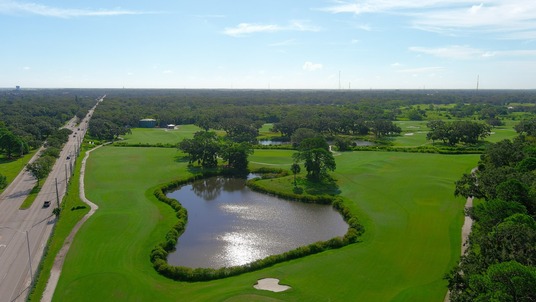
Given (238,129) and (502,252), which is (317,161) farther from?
(238,129)

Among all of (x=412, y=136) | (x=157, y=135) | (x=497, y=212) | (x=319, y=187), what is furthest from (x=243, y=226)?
(x=412, y=136)

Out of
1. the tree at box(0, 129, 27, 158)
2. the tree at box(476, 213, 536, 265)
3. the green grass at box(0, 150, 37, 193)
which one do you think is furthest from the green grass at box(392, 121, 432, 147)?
the tree at box(0, 129, 27, 158)

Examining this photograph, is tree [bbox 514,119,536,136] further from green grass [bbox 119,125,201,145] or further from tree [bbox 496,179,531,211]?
green grass [bbox 119,125,201,145]

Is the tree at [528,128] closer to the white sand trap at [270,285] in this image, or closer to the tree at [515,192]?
the tree at [515,192]

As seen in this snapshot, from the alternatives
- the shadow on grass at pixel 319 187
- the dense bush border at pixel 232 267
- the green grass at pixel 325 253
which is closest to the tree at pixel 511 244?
the green grass at pixel 325 253

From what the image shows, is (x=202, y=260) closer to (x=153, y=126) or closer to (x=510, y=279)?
(x=510, y=279)
